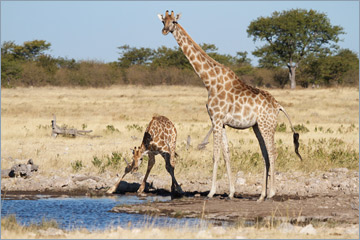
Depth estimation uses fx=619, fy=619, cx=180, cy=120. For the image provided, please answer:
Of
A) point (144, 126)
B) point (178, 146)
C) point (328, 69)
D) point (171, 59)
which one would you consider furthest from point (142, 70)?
point (178, 146)

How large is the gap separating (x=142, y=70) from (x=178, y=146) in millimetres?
45301

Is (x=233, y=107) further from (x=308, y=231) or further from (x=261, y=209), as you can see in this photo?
(x=308, y=231)

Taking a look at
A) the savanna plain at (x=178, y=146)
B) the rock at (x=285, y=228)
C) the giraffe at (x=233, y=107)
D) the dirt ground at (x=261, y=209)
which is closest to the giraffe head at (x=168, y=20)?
the giraffe at (x=233, y=107)

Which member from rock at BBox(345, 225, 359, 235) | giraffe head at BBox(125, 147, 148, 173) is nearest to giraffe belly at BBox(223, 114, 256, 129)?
giraffe head at BBox(125, 147, 148, 173)

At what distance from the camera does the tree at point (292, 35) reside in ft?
198

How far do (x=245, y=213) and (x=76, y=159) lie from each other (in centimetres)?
716

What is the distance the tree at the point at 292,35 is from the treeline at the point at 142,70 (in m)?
1.03

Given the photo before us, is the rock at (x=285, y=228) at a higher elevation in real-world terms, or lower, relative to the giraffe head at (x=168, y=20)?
lower

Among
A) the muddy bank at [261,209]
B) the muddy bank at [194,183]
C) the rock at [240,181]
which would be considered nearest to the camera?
the muddy bank at [261,209]

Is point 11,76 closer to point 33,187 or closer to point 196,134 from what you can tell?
point 196,134

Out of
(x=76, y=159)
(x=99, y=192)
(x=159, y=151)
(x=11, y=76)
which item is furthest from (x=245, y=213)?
(x=11, y=76)

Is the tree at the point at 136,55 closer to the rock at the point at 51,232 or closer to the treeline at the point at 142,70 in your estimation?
the treeline at the point at 142,70

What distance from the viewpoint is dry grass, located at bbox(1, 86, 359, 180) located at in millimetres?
15805

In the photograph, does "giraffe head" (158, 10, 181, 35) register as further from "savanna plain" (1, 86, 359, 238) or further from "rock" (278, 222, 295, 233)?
"rock" (278, 222, 295, 233)
